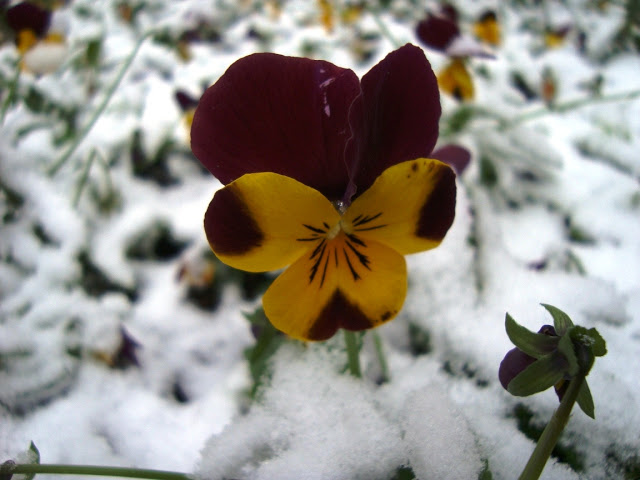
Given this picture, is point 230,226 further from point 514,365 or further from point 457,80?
point 457,80

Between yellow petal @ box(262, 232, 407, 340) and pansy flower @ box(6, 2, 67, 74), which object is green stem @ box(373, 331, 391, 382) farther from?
pansy flower @ box(6, 2, 67, 74)

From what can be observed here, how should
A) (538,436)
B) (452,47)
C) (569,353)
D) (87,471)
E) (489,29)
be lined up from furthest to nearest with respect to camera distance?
(489,29) < (452,47) < (538,436) < (87,471) < (569,353)

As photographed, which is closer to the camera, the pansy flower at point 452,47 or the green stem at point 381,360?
the green stem at point 381,360

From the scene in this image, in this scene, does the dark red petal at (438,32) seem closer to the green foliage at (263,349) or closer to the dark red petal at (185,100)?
the dark red petal at (185,100)

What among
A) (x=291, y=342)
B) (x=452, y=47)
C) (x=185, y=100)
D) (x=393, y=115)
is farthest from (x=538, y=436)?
(x=185, y=100)

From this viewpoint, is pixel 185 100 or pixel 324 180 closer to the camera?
pixel 324 180

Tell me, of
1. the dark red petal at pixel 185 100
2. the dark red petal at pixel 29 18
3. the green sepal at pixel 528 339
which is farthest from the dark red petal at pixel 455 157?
the dark red petal at pixel 29 18

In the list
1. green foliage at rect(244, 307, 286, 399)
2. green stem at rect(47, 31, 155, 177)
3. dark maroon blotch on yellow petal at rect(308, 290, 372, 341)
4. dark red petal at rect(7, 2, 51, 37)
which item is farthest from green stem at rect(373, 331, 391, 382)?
dark red petal at rect(7, 2, 51, 37)

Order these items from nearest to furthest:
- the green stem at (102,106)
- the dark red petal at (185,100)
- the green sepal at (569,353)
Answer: the green sepal at (569,353), the green stem at (102,106), the dark red petal at (185,100)
